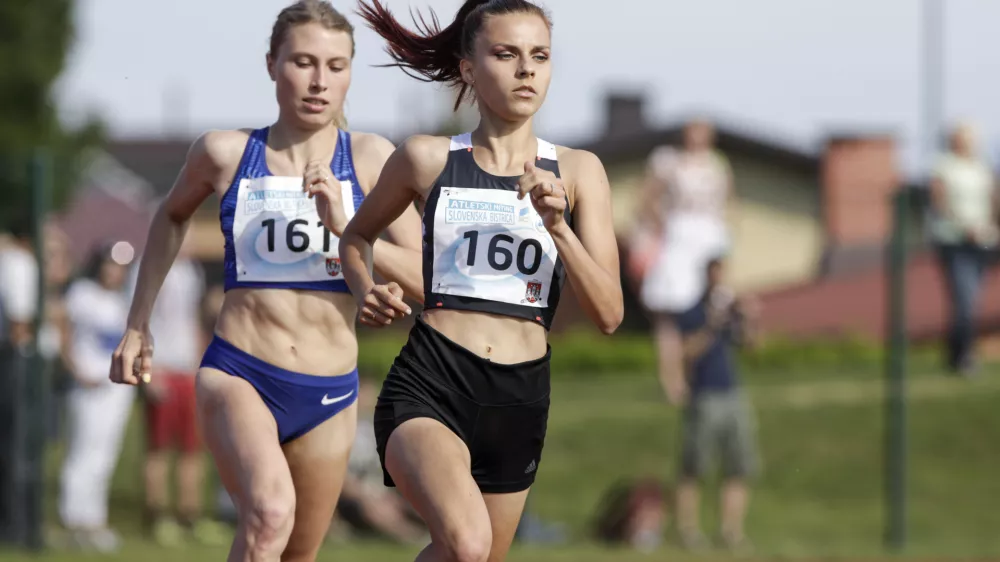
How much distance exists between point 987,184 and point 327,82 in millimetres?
8448

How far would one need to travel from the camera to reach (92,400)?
1136 cm

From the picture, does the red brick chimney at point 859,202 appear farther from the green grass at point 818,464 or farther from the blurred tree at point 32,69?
the blurred tree at point 32,69

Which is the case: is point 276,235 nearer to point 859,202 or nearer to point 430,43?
point 430,43

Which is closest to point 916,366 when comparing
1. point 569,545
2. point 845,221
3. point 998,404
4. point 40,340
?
point 845,221

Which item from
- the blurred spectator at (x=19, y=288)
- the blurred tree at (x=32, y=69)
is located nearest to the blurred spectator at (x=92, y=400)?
the blurred spectator at (x=19, y=288)

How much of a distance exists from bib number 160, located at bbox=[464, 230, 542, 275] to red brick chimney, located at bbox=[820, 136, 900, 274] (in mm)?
7809

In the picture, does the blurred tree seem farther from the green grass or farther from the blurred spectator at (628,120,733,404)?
the blurred spectator at (628,120,733,404)

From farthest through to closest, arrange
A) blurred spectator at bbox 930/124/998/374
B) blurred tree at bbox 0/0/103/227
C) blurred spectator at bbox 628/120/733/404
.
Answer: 1. blurred tree at bbox 0/0/103/227
2. blurred spectator at bbox 628/120/733/404
3. blurred spectator at bbox 930/124/998/374

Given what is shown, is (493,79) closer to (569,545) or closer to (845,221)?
(569,545)

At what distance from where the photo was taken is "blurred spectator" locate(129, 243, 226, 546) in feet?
38.4

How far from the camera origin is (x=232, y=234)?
591 centimetres

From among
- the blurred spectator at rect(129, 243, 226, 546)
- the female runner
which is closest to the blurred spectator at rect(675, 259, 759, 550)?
the blurred spectator at rect(129, 243, 226, 546)

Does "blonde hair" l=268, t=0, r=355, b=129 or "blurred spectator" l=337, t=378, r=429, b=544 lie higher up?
"blonde hair" l=268, t=0, r=355, b=129

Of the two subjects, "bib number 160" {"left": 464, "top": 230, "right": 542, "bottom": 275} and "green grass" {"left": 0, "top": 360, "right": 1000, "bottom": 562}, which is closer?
"bib number 160" {"left": 464, "top": 230, "right": 542, "bottom": 275}
